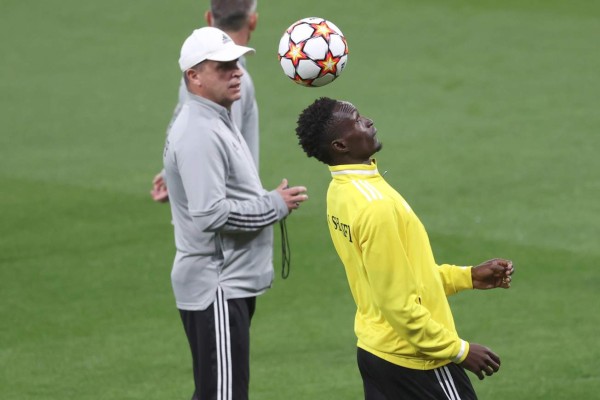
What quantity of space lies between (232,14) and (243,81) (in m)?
0.64

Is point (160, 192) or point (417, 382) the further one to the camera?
point (160, 192)

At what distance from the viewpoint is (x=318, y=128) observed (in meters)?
5.36

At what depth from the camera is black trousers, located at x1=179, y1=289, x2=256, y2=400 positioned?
6.19 m

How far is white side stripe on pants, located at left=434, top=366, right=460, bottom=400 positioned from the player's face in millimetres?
1887

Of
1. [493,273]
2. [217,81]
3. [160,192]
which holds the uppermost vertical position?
[217,81]

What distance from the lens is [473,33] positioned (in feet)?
59.7

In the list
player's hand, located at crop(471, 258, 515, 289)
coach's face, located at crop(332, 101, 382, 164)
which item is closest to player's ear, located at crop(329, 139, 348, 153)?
coach's face, located at crop(332, 101, 382, 164)

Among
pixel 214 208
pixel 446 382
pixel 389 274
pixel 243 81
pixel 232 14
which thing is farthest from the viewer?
pixel 232 14

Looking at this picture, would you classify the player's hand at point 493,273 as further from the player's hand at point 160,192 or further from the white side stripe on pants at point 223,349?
the player's hand at point 160,192

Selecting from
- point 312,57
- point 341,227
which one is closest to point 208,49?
point 312,57

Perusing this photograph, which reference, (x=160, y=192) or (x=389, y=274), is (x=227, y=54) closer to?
(x=160, y=192)

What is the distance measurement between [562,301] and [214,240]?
4.12 metres

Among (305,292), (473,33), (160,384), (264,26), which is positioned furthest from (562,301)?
(264,26)

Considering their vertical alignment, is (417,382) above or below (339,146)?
below
